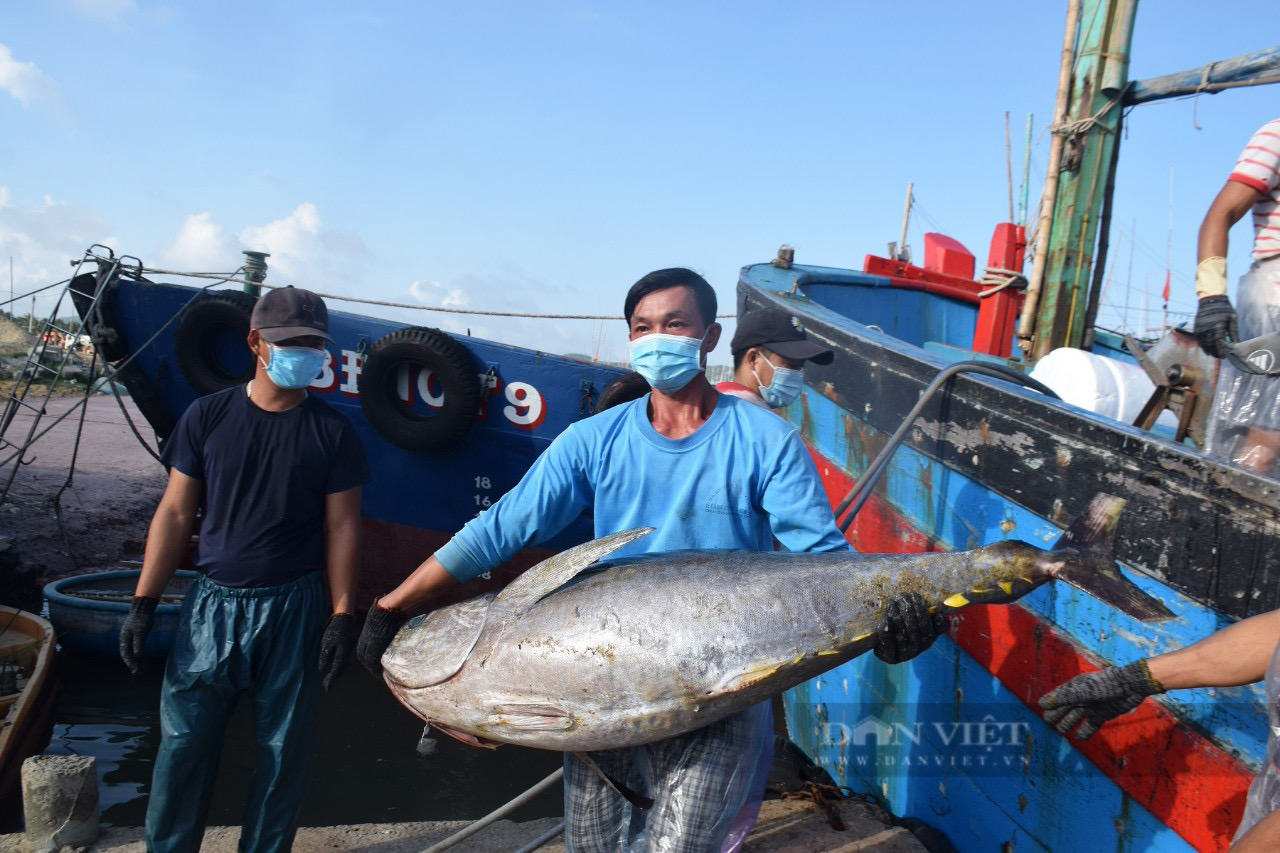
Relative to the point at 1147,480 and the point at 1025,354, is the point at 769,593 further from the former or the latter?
the point at 1025,354

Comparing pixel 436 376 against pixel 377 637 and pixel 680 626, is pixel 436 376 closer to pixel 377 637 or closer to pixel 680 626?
pixel 377 637

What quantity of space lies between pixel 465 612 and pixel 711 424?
Answer: 2.79 feet

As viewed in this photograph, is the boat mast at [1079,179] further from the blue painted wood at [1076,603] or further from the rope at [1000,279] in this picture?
the blue painted wood at [1076,603]

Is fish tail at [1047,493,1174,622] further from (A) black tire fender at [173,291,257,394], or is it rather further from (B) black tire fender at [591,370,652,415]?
(A) black tire fender at [173,291,257,394]

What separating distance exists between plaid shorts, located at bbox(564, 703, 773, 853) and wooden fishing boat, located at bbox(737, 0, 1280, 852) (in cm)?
103

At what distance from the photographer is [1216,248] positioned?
2.99m

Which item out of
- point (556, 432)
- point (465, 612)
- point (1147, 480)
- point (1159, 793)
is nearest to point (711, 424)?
point (465, 612)

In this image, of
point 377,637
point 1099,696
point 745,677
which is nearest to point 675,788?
point 745,677

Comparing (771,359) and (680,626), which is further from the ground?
(771,359)

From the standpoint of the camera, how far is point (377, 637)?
2484mm

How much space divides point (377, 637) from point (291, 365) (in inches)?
51.0

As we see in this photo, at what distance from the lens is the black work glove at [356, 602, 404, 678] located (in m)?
2.48

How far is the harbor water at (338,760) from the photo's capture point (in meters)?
5.30

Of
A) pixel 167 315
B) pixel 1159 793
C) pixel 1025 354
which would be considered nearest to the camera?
pixel 1159 793
